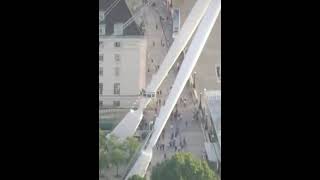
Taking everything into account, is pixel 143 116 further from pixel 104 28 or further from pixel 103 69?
pixel 104 28

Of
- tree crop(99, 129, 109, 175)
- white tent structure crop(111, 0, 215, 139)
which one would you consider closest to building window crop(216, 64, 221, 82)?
white tent structure crop(111, 0, 215, 139)

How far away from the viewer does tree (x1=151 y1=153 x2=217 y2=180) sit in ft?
16.0

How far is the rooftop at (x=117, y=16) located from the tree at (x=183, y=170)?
46.7 inches

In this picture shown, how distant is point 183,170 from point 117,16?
1473mm

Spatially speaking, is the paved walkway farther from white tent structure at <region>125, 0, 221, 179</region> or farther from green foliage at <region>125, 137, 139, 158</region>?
green foliage at <region>125, 137, 139, 158</region>

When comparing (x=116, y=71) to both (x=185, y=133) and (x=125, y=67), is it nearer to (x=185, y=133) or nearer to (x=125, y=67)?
(x=125, y=67)

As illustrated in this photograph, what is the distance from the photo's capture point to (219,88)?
4.88m

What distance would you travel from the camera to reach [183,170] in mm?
4871

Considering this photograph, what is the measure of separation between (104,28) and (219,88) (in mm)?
1137

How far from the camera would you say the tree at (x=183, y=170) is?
4.87m

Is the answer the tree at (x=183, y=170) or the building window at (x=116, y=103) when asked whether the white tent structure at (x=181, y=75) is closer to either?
the tree at (x=183, y=170)

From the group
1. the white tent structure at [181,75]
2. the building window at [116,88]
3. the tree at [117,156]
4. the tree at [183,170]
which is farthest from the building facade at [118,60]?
the tree at [183,170]

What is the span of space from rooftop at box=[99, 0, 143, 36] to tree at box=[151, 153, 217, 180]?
1186 mm
